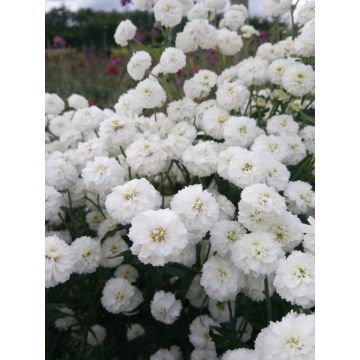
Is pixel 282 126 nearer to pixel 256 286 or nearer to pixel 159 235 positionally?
pixel 256 286

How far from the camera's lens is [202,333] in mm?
1432

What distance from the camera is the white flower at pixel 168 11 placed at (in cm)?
199

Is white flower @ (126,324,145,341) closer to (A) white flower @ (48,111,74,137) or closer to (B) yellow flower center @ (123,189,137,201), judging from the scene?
(B) yellow flower center @ (123,189,137,201)

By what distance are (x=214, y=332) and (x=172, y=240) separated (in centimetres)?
46

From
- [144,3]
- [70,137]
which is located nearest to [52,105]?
[70,137]

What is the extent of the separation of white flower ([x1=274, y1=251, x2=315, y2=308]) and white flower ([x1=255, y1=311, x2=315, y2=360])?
74mm

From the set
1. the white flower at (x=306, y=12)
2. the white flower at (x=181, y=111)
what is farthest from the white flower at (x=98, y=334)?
the white flower at (x=306, y=12)

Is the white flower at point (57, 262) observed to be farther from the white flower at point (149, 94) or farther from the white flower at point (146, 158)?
the white flower at point (149, 94)

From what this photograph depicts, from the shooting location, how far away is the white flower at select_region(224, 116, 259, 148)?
5.34ft

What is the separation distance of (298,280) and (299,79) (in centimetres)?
94
